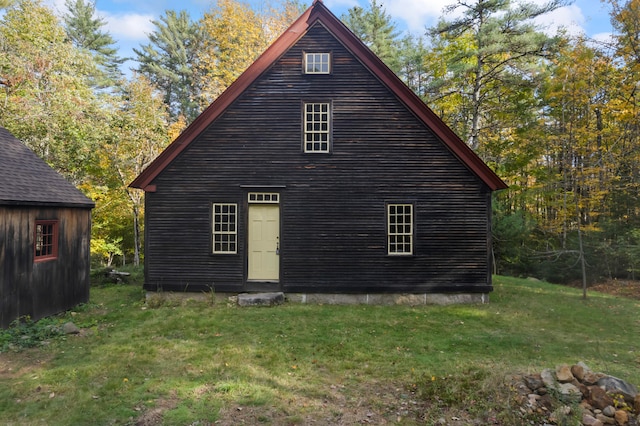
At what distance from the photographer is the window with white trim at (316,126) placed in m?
11.5

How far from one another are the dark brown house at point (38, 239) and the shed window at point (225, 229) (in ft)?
12.3

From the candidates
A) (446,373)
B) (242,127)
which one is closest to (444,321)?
(446,373)

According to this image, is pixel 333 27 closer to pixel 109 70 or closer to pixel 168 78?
pixel 168 78

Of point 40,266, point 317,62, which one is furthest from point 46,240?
point 317,62

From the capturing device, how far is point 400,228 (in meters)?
11.6

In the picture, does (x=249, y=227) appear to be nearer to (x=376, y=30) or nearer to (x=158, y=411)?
(x=158, y=411)

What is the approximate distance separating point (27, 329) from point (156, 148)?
1285 cm

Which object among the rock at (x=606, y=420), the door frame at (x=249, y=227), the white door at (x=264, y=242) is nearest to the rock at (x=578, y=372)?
the rock at (x=606, y=420)

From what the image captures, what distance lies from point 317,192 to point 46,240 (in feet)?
24.5

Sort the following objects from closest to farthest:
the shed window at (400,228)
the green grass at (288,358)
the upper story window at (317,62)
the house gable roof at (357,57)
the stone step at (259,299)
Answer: the green grass at (288,358), the stone step at (259,299), the house gable roof at (357,57), the shed window at (400,228), the upper story window at (317,62)

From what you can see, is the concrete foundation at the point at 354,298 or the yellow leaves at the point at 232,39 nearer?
the concrete foundation at the point at 354,298

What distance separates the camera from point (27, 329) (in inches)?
317

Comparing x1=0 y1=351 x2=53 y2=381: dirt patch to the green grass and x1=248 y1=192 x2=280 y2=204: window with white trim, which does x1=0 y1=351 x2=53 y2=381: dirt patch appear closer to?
the green grass

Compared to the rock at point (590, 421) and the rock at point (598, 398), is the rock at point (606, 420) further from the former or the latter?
the rock at point (598, 398)
